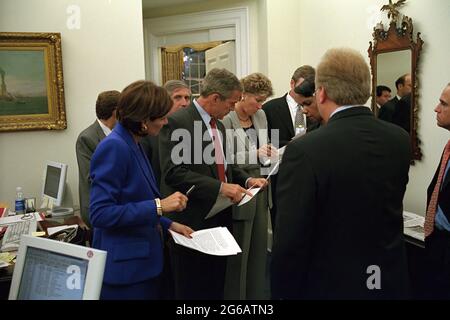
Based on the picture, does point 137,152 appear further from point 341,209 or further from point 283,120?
point 283,120

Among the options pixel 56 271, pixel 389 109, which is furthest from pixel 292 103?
pixel 56 271

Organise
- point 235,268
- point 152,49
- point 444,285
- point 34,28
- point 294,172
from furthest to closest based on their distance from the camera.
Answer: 1. point 152,49
2. point 34,28
3. point 235,268
4. point 444,285
5. point 294,172

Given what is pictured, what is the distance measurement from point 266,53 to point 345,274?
3.39 meters

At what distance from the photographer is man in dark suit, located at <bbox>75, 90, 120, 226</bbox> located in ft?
9.13

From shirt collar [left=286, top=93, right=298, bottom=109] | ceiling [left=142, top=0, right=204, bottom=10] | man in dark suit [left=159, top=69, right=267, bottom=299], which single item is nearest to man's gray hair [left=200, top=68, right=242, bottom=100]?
man in dark suit [left=159, top=69, right=267, bottom=299]

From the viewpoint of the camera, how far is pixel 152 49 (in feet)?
17.4

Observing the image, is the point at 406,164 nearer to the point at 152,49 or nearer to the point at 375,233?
the point at 375,233

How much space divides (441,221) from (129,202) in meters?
1.47

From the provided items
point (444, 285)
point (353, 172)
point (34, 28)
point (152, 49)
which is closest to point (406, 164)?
point (353, 172)

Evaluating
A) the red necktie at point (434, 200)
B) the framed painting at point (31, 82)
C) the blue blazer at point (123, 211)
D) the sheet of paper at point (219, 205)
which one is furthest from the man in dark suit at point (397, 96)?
the framed painting at point (31, 82)

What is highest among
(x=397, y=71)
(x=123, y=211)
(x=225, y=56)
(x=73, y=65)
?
(x=225, y=56)

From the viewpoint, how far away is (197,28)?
4.93m

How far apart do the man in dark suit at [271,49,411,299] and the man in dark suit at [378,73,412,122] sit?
5.84 ft

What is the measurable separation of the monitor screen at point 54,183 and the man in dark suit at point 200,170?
1.13m
